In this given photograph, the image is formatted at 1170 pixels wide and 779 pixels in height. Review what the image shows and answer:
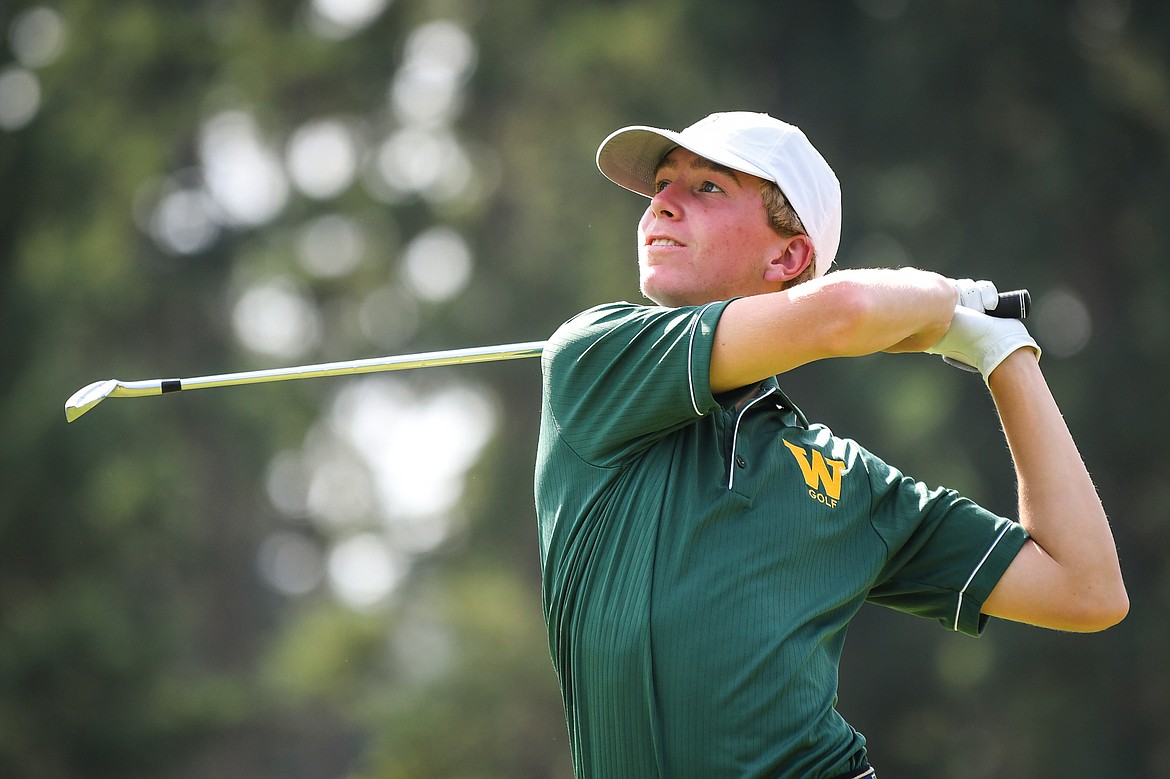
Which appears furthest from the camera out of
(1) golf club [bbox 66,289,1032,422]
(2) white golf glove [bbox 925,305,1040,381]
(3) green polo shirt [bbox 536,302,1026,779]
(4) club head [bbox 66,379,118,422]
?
(4) club head [bbox 66,379,118,422]

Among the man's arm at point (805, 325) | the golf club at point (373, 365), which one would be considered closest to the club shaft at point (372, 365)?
the golf club at point (373, 365)

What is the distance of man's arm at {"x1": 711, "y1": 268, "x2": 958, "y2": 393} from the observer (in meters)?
2.71

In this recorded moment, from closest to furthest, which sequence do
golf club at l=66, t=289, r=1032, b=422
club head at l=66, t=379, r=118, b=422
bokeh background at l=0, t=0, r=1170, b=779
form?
golf club at l=66, t=289, r=1032, b=422, club head at l=66, t=379, r=118, b=422, bokeh background at l=0, t=0, r=1170, b=779

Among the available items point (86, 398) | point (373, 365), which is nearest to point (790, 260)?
point (373, 365)

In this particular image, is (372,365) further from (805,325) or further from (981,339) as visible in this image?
(981,339)

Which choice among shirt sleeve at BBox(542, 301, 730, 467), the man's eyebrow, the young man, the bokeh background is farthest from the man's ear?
the bokeh background

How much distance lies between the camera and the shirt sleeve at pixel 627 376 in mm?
2764

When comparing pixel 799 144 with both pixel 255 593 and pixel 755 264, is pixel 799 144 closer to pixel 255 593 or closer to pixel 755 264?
pixel 755 264

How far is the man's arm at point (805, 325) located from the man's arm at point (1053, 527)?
477 millimetres

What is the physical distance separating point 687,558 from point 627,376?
0.34m

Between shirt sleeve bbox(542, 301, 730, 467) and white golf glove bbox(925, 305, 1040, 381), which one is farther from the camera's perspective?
white golf glove bbox(925, 305, 1040, 381)

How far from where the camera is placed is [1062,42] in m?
16.5

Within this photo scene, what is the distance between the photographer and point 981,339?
3.12 metres

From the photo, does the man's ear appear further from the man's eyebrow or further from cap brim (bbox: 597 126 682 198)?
cap brim (bbox: 597 126 682 198)
